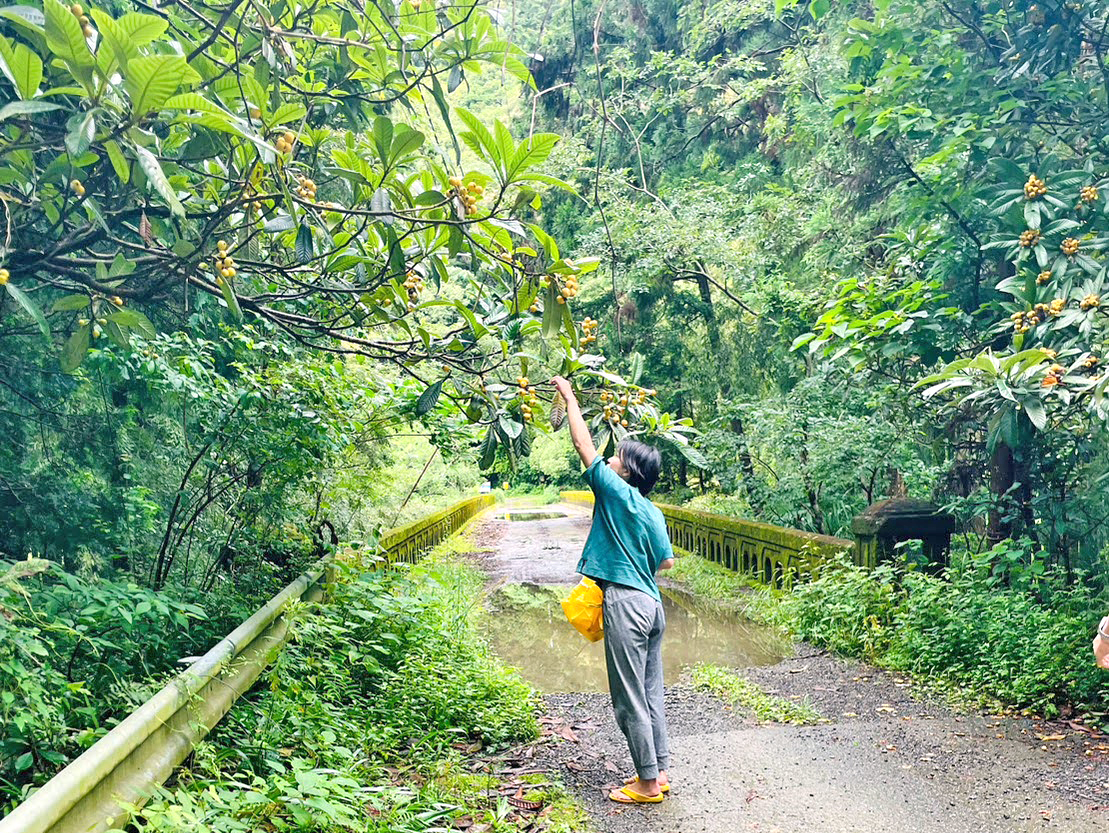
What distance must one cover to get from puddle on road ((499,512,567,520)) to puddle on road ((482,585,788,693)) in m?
17.7

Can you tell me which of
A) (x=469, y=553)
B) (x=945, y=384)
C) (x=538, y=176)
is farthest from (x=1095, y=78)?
(x=469, y=553)

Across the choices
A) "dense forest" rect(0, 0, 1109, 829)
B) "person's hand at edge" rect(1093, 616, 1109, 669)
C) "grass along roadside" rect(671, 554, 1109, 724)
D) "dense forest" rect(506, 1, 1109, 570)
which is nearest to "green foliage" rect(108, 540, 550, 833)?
"dense forest" rect(0, 0, 1109, 829)

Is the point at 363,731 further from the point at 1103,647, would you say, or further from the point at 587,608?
the point at 1103,647

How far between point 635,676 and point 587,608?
0.41 metres

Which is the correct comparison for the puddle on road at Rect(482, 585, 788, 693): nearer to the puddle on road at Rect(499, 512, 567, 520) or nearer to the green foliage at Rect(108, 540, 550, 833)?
the green foliage at Rect(108, 540, 550, 833)

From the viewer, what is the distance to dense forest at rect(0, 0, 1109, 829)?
3.02m

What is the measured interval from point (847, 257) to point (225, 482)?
753 cm

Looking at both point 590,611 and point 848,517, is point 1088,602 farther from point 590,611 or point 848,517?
point 848,517

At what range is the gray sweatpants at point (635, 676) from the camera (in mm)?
4094

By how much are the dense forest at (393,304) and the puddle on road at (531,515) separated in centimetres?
1568

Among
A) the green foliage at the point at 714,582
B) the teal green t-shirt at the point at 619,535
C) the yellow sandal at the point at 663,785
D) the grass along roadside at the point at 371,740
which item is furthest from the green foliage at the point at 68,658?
the green foliage at the point at 714,582

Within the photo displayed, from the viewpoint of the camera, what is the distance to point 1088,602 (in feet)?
19.9

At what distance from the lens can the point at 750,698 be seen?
20.1ft

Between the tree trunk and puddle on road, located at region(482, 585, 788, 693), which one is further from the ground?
the tree trunk
